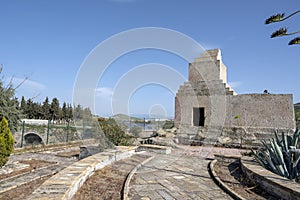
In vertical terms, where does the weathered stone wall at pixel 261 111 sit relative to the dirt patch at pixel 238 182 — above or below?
above

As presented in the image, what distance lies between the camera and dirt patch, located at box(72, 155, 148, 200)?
308 centimetres

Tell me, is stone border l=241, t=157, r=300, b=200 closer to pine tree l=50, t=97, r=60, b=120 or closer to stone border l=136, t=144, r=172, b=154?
stone border l=136, t=144, r=172, b=154

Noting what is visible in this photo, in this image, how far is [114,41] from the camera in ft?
28.5

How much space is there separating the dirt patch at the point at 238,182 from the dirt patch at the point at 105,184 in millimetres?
2048

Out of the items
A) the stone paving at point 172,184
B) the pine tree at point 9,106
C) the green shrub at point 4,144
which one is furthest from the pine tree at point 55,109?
the stone paving at point 172,184

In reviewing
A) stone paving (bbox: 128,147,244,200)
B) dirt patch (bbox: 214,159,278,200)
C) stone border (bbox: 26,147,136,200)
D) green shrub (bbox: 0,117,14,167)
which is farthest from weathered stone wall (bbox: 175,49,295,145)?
green shrub (bbox: 0,117,14,167)

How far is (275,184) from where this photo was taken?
3.14 meters

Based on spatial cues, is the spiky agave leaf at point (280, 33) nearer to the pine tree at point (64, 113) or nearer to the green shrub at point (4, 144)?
the green shrub at point (4, 144)

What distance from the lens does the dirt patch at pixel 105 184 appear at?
10.1 ft

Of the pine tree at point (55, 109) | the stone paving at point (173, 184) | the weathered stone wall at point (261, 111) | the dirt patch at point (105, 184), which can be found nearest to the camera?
the dirt patch at point (105, 184)

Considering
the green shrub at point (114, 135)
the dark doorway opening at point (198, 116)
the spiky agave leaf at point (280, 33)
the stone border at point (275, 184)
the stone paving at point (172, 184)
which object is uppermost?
the spiky agave leaf at point (280, 33)

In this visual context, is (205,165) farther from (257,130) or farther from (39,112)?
(39,112)

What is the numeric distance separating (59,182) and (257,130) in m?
11.6

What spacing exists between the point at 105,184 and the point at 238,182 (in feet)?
8.48
